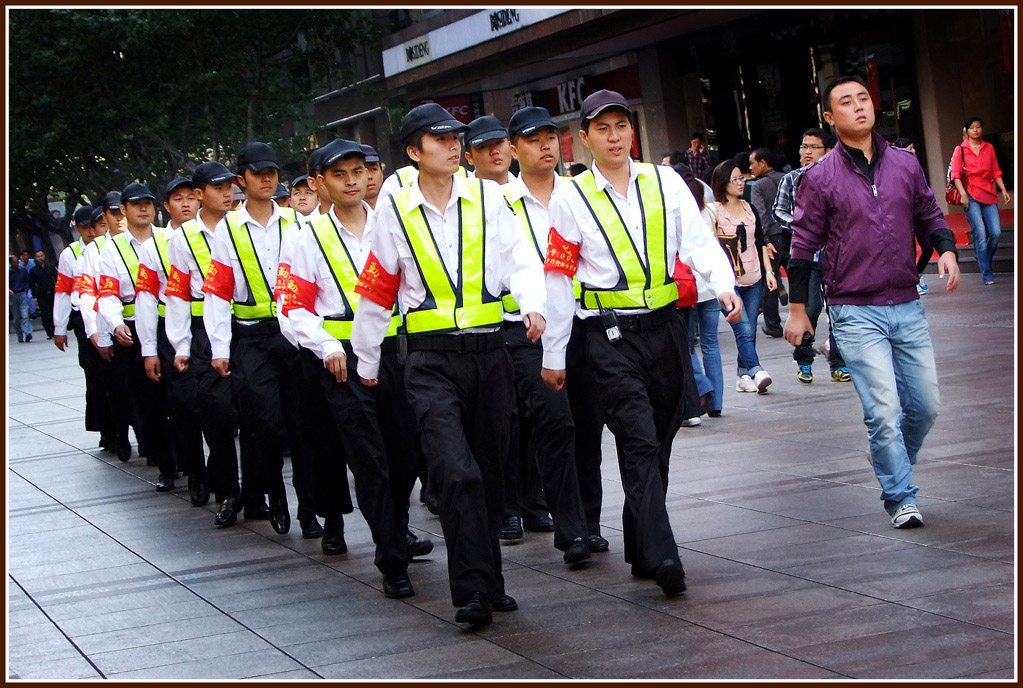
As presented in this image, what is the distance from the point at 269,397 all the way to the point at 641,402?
2.79m

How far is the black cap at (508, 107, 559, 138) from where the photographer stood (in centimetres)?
745

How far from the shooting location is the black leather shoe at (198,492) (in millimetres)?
9594

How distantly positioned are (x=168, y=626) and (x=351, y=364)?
1.50 metres

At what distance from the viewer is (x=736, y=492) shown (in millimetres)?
7852

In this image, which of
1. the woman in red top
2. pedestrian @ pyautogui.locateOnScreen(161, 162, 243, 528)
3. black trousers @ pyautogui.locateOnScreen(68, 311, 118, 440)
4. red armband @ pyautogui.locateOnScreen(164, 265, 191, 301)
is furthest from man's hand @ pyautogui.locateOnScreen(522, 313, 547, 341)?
the woman in red top

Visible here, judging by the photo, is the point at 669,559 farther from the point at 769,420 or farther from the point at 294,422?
the point at 769,420

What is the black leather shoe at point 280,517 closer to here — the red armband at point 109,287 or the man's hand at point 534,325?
the man's hand at point 534,325

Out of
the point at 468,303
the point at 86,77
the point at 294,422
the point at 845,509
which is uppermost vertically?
the point at 86,77

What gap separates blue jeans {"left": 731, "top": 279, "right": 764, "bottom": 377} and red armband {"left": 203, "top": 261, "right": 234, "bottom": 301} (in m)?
4.74

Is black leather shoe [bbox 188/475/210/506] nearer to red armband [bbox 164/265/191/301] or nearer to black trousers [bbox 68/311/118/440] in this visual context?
red armband [bbox 164/265/191/301]

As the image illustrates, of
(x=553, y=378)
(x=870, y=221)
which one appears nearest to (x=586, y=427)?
(x=553, y=378)

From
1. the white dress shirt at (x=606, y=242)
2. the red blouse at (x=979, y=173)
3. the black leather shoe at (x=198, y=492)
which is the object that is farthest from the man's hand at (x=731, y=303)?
the red blouse at (x=979, y=173)

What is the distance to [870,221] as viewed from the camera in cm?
676

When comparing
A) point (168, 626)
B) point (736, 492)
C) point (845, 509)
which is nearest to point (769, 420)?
point (736, 492)
